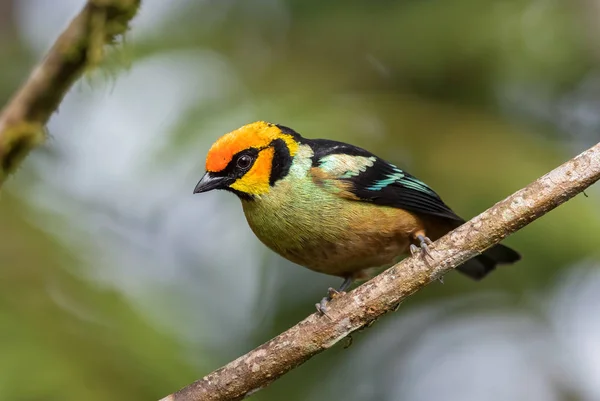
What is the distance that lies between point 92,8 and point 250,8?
410cm

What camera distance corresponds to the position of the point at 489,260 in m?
5.04

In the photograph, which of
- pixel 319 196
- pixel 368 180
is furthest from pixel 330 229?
pixel 368 180

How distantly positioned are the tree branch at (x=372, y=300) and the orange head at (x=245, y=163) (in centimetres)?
117

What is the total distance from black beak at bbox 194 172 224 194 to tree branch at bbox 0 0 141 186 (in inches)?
44.2

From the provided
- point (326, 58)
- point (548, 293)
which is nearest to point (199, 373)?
point (548, 293)

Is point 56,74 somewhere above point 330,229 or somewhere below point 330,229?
above

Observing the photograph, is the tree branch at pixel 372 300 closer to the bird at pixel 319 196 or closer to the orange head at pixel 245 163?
the bird at pixel 319 196

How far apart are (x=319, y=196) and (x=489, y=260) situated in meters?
1.30

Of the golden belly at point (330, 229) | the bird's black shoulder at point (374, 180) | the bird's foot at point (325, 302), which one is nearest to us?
the bird's foot at point (325, 302)

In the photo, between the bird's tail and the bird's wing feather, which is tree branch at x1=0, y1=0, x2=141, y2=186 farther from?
the bird's tail

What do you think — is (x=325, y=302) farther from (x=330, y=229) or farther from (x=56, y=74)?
(x=56, y=74)

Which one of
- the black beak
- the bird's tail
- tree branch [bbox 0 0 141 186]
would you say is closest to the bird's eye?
the black beak

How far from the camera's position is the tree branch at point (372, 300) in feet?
11.1

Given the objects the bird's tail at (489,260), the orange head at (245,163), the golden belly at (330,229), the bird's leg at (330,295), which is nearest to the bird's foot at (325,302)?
the bird's leg at (330,295)
